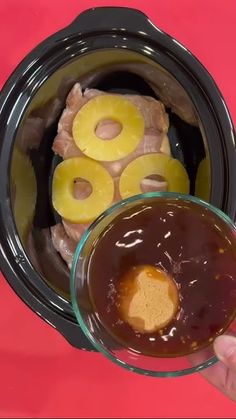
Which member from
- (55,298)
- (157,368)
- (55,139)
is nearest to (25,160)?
(55,139)

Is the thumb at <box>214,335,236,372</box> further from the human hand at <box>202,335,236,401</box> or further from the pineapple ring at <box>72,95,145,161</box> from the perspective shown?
the pineapple ring at <box>72,95,145,161</box>

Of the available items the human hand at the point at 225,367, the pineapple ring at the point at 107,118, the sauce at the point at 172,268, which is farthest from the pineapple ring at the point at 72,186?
the human hand at the point at 225,367

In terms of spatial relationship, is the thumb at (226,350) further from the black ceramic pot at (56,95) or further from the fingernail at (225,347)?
the black ceramic pot at (56,95)

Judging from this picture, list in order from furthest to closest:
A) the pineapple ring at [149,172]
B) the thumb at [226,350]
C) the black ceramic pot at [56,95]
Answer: the pineapple ring at [149,172] < the black ceramic pot at [56,95] < the thumb at [226,350]

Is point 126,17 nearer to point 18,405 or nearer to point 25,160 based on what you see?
point 25,160

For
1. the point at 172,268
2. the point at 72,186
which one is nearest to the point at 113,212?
the point at 172,268

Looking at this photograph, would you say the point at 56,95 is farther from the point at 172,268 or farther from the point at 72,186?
the point at 172,268
